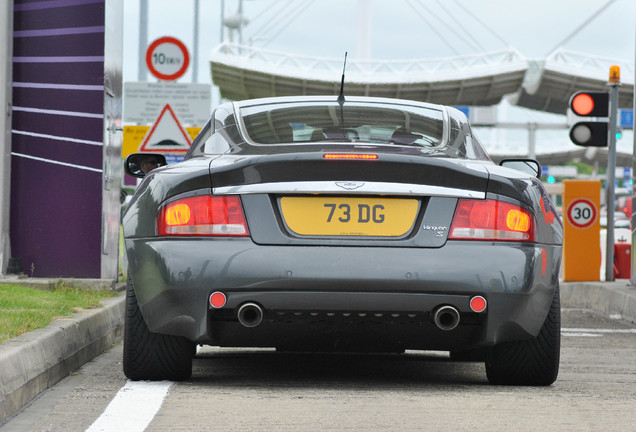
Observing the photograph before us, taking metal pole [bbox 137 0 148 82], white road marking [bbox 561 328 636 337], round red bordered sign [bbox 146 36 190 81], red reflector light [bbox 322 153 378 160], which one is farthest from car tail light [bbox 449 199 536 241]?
metal pole [bbox 137 0 148 82]

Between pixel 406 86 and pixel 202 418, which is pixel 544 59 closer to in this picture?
pixel 406 86

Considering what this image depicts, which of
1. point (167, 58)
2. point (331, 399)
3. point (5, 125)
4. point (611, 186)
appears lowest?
point (331, 399)

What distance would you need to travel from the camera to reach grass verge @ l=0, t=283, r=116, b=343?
6684mm

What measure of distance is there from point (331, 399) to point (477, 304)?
0.73 m

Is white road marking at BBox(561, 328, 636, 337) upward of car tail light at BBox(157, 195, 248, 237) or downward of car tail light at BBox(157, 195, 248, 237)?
downward

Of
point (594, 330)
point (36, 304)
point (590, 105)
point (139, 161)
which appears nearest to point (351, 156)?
point (139, 161)

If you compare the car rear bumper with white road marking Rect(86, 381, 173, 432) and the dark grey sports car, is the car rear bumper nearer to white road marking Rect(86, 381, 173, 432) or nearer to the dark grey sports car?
the dark grey sports car

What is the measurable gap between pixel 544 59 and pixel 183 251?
243ft

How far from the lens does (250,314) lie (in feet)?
17.8

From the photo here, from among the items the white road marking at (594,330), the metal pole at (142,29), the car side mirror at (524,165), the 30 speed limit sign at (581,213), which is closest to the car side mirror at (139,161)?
the car side mirror at (524,165)

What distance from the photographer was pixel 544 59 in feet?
255

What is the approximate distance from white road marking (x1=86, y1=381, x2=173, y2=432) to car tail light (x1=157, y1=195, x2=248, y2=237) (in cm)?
70

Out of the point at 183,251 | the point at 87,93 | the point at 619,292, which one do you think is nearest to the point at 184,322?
the point at 183,251

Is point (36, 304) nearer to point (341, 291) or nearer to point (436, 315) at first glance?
point (341, 291)
